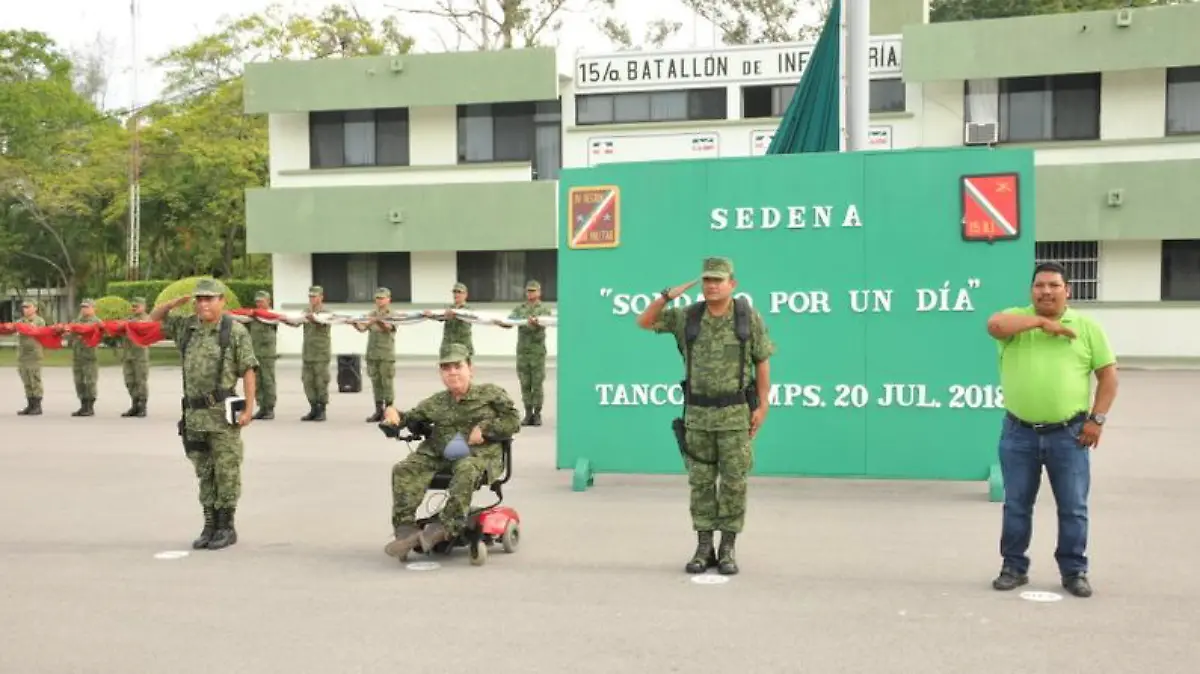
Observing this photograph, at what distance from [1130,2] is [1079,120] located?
14.3m

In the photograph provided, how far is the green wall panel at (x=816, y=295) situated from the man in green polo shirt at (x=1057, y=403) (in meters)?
3.25

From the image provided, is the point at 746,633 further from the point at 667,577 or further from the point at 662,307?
the point at 662,307

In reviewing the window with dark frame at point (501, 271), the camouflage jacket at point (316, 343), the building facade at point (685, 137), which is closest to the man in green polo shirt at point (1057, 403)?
the camouflage jacket at point (316, 343)

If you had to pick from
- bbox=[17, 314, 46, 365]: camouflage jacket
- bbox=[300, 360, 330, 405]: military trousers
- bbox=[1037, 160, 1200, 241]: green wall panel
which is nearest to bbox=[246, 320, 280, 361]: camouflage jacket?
bbox=[300, 360, 330, 405]: military trousers

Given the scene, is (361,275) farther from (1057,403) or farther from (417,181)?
(1057,403)

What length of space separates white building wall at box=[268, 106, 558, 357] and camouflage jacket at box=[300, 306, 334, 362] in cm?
1225

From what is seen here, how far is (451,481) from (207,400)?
6.11 ft

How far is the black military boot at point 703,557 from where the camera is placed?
7316 mm

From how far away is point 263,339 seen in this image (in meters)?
17.7

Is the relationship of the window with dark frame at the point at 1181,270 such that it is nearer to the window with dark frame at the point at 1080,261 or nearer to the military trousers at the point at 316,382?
the window with dark frame at the point at 1080,261

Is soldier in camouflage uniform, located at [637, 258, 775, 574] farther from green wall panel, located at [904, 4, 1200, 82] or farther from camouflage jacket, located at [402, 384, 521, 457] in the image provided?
green wall panel, located at [904, 4, 1200, 82]

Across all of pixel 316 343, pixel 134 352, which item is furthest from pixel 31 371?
pixel 316 343

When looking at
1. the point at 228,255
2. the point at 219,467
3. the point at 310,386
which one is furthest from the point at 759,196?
the point at 228,255

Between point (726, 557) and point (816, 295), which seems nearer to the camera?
point (726, 557)
